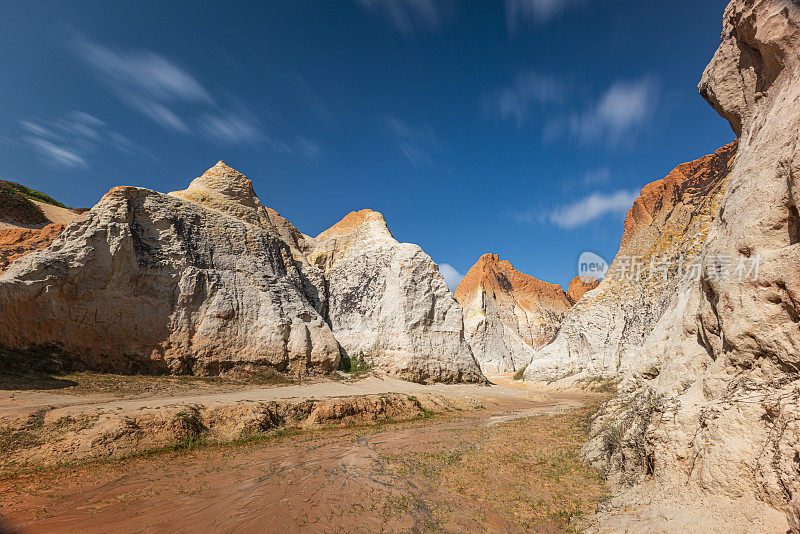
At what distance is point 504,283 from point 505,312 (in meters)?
8.87

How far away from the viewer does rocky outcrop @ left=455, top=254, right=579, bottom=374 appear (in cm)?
5319

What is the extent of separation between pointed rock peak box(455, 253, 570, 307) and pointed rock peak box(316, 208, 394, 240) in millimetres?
37362

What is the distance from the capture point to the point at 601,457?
7.28m

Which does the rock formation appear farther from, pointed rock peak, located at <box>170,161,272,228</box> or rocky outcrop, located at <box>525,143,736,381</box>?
rocky outcrop, located at <box>525,143,736,381</box>

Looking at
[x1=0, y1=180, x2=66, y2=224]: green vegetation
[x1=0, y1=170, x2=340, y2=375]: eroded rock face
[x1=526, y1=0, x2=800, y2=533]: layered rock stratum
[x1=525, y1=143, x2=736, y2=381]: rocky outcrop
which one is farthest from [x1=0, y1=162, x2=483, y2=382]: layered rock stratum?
[x1=526, y1=0, x2=800, y2=533]: layered rock stratum

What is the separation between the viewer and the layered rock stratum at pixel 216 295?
49.1ft

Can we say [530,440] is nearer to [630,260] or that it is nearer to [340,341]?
[340,341]

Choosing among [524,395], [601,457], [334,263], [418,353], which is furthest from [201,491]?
[334,263]

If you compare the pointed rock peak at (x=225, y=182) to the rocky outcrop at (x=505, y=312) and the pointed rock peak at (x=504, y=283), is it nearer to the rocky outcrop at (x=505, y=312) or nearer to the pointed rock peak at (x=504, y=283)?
the rocky outcrop at (x=505, y=312)

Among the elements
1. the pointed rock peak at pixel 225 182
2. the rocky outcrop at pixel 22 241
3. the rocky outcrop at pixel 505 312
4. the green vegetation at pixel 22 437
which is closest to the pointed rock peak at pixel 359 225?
the pointed rock peak at pixel 225 182

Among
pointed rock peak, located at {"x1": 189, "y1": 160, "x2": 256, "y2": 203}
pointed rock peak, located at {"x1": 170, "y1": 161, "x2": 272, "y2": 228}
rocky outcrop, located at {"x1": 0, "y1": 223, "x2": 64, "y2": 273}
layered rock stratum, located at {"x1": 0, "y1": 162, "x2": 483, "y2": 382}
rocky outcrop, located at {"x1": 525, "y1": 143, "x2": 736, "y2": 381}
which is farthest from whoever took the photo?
rocky outcrop, located at {"x1": 525, "y1": 143, "x2": 736, "y2": 381}

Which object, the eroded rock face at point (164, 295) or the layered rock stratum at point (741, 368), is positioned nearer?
the layered rock stratum at point (741, 368)

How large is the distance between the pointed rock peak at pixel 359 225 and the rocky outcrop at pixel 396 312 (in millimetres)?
1575

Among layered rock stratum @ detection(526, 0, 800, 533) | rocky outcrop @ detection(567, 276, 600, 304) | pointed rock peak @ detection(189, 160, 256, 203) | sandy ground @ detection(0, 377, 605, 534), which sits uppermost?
rocky outcrop @ detection(567, 276, 600, 304)
